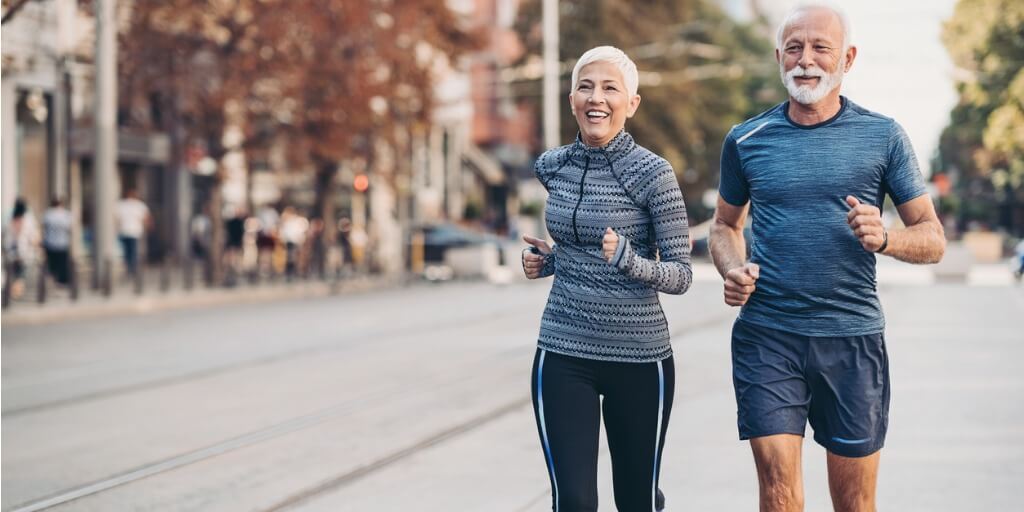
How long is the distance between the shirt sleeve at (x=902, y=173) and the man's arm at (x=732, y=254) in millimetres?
445

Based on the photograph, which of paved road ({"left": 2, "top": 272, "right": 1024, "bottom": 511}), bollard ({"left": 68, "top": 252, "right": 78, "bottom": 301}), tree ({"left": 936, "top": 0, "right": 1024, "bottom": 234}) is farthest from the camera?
tree ({"left": 936, "top": 0, "right": 1024, "bottom": 234})

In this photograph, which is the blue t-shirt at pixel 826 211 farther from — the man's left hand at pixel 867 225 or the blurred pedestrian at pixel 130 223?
the blurred pedestrian at pixel 130 223

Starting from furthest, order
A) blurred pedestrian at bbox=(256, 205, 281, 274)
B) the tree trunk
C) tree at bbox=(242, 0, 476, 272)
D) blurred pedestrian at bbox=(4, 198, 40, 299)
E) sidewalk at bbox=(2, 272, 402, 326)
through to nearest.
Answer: blurred pedestrian at bbox=(256, 205, 281, 274) → the tree trunk → tree at bbox=(242, 0, 476, 272) → blurred pedestrian at bbox=(4, 198, 40, 299) → sidewalk at bbox=(2, 272, 402, 326)

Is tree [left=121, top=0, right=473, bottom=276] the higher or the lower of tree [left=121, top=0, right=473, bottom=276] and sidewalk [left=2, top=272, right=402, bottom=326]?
the higher

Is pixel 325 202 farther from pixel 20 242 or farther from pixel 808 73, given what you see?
pixel 808 73

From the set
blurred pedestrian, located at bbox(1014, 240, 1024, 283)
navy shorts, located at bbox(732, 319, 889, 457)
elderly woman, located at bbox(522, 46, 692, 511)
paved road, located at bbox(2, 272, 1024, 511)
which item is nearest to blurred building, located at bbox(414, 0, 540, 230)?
blurred pedestrian, located at bbox(1014, 240, 1024, 283)

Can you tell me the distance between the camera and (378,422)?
348 inches

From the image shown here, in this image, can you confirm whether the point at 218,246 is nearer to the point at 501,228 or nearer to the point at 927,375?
the point at 927,375

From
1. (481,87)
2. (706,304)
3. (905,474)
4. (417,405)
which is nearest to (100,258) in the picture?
(706,304)

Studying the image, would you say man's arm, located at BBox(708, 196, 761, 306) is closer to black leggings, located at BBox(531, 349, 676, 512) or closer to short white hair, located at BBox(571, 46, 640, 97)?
black leggings, located at BBox(531, 349, 676, 512)

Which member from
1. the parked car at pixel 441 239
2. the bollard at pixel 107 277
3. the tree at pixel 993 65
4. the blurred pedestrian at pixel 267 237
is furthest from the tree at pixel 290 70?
the tree at pixel 993 65

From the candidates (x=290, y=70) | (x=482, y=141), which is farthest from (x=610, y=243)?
(x=482, y=141)

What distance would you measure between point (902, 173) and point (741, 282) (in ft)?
1.80

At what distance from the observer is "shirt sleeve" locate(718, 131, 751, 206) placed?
4262 mm
